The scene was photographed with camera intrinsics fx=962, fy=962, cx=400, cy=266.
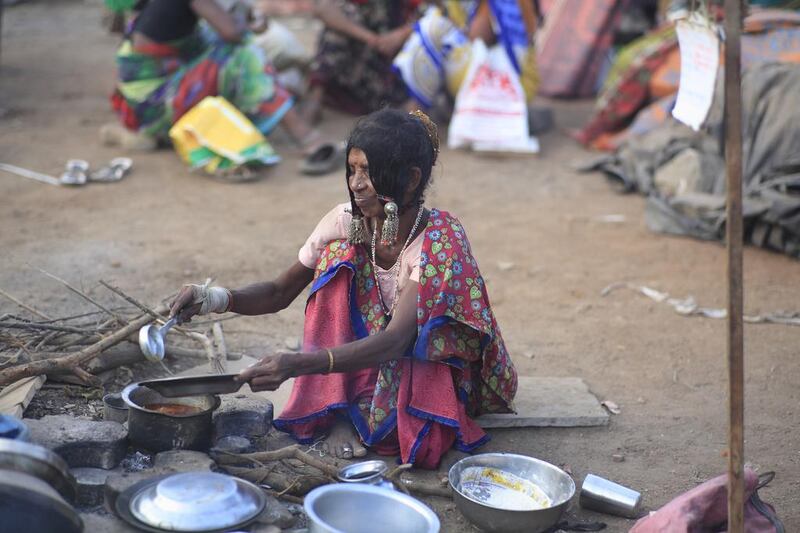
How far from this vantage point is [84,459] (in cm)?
270

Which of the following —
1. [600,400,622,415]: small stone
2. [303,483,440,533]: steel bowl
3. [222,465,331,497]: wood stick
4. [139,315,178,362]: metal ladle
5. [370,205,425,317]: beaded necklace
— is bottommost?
[600,400,622,415]: small stone

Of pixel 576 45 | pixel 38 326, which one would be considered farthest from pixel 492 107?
pixel 38 326

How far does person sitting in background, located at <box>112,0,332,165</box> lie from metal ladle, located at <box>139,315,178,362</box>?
388cm

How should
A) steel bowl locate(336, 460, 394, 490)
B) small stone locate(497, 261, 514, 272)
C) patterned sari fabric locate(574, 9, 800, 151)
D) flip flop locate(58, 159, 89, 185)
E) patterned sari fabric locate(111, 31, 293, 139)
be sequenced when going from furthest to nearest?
1. patterned sari fabric locate(574, 9, 800, 151)
2. patterned sari fabric locate(111, 31, 293, 139)
3. flip flop locate(58, 159, 89, 185)
4. small stone locate(497, 261, 514, 272)
5. steel bowl locate(336, 460, 394, 490)

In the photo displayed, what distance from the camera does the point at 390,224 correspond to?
9.80 feet

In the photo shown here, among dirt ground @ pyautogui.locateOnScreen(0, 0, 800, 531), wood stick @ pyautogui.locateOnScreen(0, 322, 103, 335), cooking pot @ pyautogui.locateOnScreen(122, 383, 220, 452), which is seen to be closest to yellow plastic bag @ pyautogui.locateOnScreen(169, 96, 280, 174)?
dirt ground @ pyautogui.locateOnScreen(0, 0, 800, 531)

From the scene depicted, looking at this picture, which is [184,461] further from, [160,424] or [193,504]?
[193,504]

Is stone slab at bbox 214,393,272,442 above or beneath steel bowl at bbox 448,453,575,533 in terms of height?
beneath

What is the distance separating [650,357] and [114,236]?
2906 mm

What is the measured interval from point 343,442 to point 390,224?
29.8 inches

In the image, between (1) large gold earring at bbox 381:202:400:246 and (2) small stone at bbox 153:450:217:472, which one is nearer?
(2) small stone at bbox 153:450:217:472

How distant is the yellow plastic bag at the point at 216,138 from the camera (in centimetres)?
636

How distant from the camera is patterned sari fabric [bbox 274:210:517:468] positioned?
3.03 m

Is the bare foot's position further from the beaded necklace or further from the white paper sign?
the white paper sign
